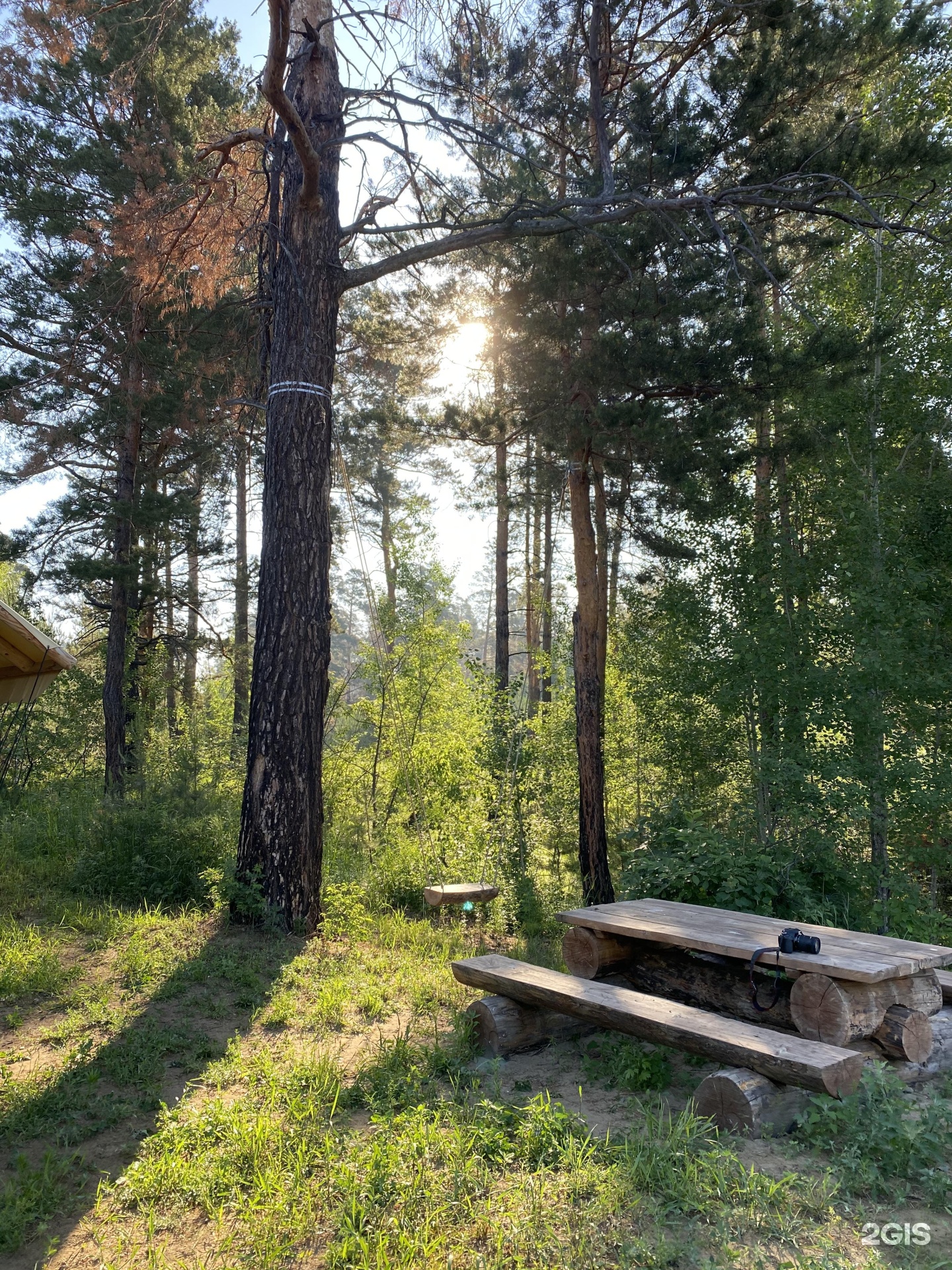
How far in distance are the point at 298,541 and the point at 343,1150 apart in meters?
4.14

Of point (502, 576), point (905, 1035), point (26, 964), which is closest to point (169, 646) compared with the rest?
point (502, 576)

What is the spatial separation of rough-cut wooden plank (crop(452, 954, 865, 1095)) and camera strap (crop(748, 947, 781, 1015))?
30 centimetres

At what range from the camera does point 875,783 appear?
827 centimetres

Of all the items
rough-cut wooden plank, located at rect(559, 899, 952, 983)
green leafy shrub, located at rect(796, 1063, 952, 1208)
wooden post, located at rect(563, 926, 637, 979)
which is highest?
rough-cut wooden plank, located at rect(559, 899, 952, 983)

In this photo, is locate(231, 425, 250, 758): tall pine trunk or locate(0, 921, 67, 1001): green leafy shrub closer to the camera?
locate(0, 921, 67, 1001): green leafy shrub

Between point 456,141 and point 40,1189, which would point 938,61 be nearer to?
point 456,141

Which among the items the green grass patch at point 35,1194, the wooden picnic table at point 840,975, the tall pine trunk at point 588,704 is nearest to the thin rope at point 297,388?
the wooden picnic table at point 840,975

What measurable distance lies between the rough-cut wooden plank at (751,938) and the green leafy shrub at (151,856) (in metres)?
3.16

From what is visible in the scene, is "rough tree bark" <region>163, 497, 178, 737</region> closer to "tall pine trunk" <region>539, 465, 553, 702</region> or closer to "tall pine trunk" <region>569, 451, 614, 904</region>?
"tall pine trunk" <region>569, 451, 614, 904</region>

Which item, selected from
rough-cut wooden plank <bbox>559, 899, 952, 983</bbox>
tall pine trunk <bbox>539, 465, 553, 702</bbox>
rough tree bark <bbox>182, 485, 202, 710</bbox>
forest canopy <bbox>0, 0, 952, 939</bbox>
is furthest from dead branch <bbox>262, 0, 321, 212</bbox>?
tall pine trunk <bbox>539, 465, 553, 702</bbox>

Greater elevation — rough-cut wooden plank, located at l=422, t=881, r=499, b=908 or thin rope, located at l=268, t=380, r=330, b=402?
thin rope, located at l=268, t=380, r=330, b=402

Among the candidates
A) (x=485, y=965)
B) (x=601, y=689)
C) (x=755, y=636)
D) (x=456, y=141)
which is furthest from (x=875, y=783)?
(x=456, y=141)

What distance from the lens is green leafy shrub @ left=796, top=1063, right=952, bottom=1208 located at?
2920mm

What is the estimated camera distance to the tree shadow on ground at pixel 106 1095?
2.80 meters
